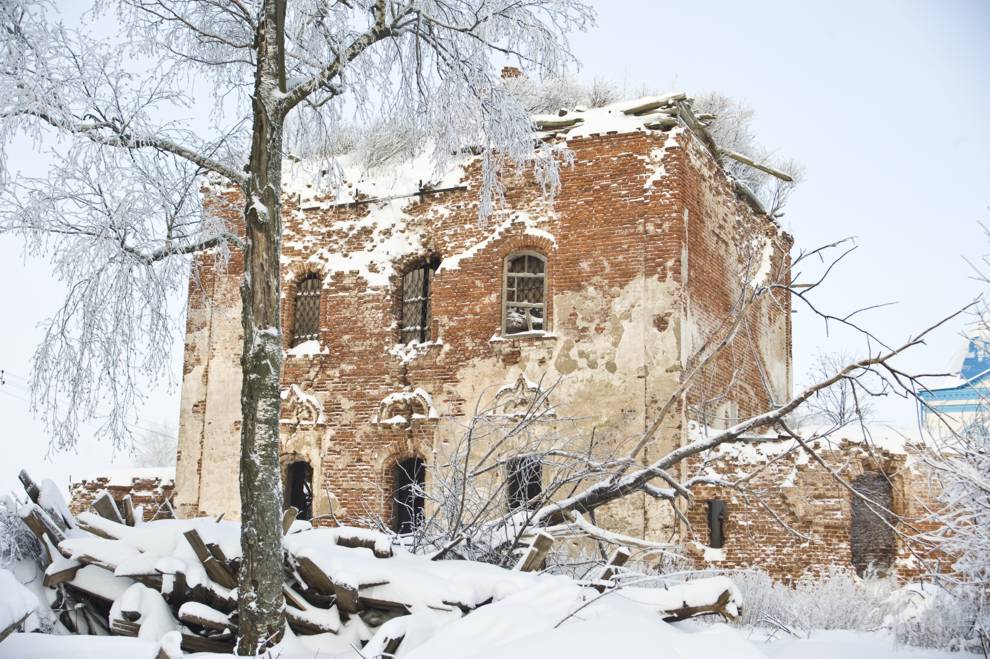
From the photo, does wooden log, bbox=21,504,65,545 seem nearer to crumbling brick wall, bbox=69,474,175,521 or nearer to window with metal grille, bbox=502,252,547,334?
window with metal grille, bbox=502,252,547,334

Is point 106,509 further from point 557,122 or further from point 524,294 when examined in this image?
point 557,122

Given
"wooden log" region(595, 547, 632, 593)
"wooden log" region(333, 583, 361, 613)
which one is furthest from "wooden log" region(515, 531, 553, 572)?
"wooden log" region(333, 583, 361, 613)

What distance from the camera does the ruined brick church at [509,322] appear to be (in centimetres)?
1327

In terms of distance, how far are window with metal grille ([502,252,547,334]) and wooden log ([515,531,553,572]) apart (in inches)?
310

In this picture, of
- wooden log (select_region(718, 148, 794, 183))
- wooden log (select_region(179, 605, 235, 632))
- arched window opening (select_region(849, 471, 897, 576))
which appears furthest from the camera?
wooden log (select_region(718, 148, 794, 183))

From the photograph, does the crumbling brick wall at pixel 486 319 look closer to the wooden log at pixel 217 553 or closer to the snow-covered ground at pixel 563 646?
the wooden log at pixel 217 553

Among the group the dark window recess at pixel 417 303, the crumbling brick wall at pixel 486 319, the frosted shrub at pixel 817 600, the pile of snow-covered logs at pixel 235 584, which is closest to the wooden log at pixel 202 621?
the pile of snow-covered logs at pixel 235 584

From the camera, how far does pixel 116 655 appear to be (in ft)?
16.2

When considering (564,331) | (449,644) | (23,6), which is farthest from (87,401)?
(564,331)

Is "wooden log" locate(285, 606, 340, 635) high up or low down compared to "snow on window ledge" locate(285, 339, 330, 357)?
down

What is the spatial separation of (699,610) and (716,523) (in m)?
6.92

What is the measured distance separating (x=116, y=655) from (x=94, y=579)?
1.37 m

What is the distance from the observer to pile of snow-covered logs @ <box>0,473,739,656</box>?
588 cm

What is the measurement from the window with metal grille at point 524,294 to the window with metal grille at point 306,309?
138 inches
